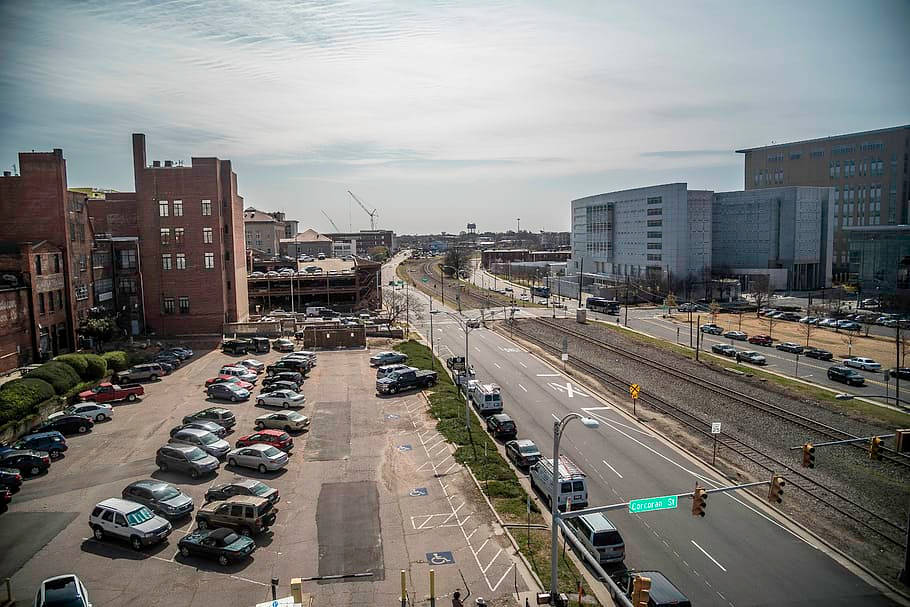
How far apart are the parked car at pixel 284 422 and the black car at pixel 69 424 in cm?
1000

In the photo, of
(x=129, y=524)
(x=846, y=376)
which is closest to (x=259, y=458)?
(x=129, y=524)

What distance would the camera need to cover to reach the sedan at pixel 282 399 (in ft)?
136

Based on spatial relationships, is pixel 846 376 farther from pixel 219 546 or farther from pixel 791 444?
pixel 219 546

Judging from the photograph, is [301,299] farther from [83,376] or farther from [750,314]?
[750,314]

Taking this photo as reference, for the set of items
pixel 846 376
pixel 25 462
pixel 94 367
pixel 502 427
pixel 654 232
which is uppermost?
pixel 654 232

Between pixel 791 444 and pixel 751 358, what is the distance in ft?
79.6

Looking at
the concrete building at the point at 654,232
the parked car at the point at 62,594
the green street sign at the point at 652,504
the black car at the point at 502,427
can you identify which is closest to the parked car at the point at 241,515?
the parked car at the point at 62,594

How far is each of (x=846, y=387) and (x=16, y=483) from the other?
54.0 meters

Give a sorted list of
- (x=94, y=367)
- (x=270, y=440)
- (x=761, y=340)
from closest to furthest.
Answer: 1. (x=270, y=440)
2. (x=94, y=367)
3. (x=761, y=340)

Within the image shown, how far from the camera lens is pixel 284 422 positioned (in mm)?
36500

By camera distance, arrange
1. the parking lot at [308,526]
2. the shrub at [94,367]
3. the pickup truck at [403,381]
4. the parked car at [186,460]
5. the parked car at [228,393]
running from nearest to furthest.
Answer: the parking lot at [308,526], the parked car at [186,460], the parked car at [228,393], the shrub at [94,367], the pickup truck at [403,381]

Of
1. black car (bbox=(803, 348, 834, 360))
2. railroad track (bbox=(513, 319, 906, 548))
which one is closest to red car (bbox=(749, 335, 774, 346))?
black car (bbox=(803, 348, 834, 360))

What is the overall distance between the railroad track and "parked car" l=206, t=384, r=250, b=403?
2764 cm

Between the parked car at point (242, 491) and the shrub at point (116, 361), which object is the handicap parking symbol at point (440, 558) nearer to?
the parked car at point (242, 491)
